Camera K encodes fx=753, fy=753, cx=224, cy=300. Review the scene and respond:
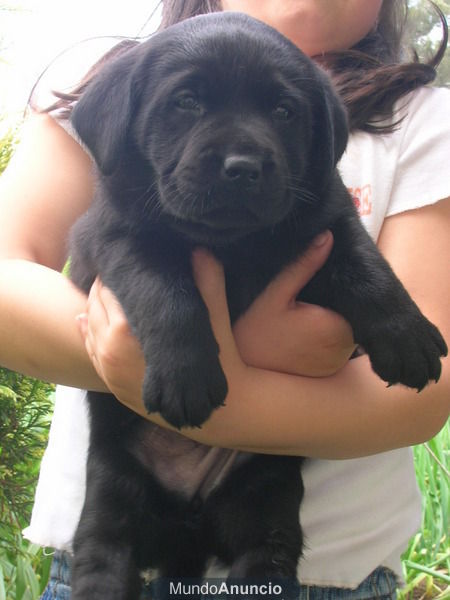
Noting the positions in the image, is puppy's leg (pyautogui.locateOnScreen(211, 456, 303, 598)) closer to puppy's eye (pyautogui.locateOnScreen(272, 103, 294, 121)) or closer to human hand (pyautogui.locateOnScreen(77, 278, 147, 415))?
human hand (pyautogui.locateOnScreen(77, 278, 147, 415))

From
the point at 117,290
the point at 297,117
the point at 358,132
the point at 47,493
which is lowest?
the point at 47,493

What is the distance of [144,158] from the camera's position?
1.50 metres

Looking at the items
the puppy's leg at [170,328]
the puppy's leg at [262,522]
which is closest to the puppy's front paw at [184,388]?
the puppy's leg at [170,328]

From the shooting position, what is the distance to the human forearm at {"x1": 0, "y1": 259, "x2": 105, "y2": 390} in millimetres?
1526

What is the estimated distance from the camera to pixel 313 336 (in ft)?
4.61

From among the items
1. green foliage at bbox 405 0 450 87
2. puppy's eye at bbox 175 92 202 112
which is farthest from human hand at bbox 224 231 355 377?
green foliage at bbox 405 0 450 87

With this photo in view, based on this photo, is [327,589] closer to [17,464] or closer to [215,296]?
[215,296]

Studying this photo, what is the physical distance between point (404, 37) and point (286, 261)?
112 centimetres

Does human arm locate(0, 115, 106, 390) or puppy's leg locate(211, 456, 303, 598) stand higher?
human arm locate(0, 115, 106, 390)

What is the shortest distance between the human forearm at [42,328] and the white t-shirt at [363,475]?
265 millimetres

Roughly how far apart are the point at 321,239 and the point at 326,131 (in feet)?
0.74

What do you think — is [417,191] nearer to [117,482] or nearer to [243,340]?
[243,340]

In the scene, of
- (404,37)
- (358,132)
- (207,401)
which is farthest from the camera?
(404,37)


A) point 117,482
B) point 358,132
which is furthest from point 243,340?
point 358,132
